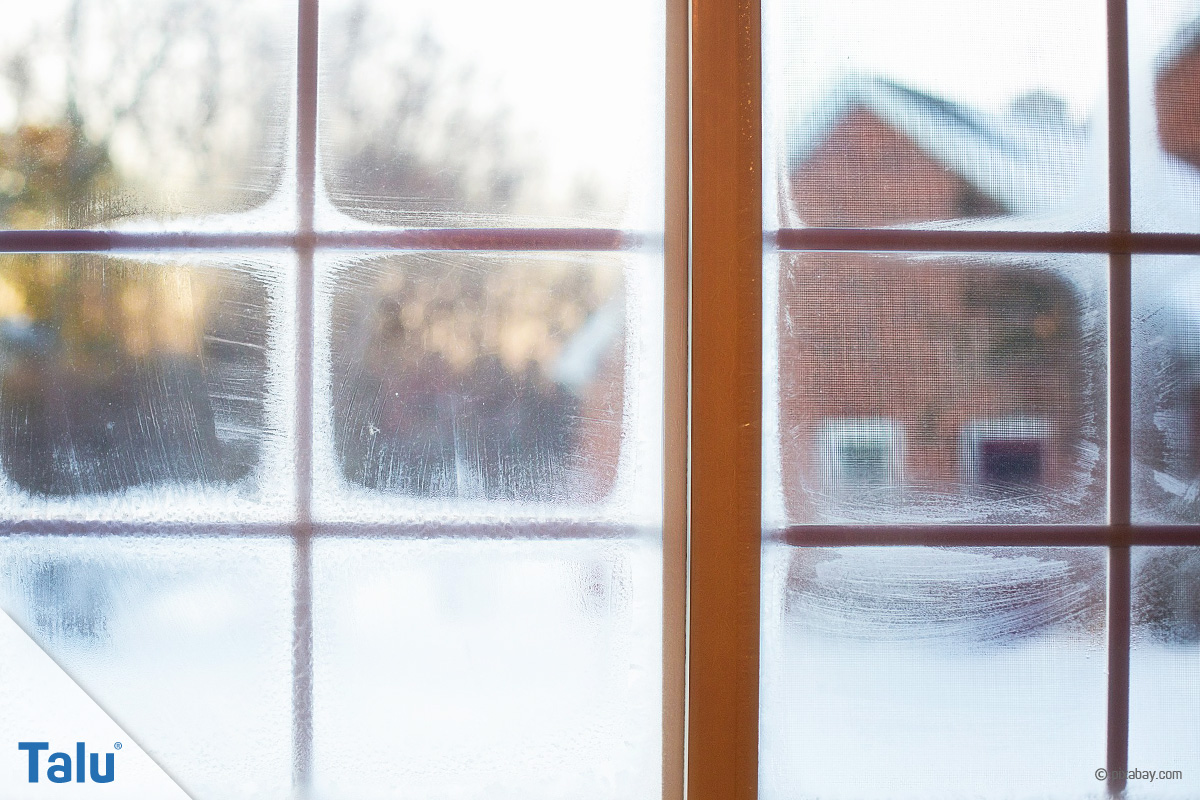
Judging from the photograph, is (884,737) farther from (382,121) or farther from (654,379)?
(382,121)

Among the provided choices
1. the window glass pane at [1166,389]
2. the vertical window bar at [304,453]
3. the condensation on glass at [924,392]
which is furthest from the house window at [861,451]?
the vertical window bar at [304,453]

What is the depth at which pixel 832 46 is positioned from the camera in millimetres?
1044

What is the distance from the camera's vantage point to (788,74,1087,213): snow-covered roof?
1042mm

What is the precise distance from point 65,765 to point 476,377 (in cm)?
74

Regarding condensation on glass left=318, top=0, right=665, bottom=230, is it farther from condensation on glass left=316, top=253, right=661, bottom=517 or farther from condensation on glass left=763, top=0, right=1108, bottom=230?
condensation on glass left=763, top=0, right=1108, bottom=230

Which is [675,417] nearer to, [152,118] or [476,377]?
[476,377]

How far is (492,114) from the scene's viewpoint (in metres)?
1.05

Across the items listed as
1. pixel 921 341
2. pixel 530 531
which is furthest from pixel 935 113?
pixel 530 531

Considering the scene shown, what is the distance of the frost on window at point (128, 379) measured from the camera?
104cm

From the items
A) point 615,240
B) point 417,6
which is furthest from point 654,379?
point 417,6

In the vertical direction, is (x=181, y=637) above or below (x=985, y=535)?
below

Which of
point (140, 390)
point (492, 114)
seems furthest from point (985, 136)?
point (140, 390)

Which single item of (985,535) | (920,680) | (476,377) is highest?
(476,377)

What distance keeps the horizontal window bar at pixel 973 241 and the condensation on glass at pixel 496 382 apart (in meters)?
0.21
